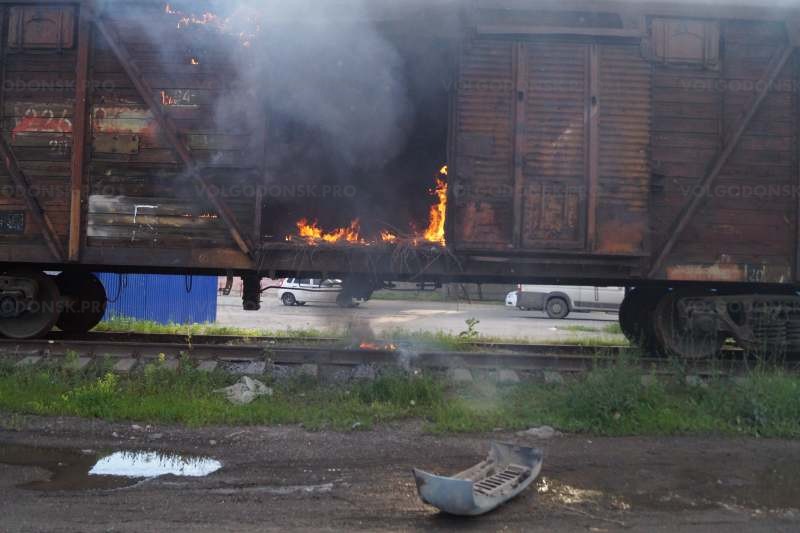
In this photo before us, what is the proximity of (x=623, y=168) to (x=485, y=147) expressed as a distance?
1.51m

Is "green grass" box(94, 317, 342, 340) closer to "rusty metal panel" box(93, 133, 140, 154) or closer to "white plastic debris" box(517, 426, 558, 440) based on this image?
"rusty metal panel" box(93, 133, 140, 154)

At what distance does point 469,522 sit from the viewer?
11.4 feet

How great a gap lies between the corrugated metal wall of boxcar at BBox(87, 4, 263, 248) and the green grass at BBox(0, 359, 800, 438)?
165 centimetres

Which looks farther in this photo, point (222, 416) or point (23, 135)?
point (23, 135)

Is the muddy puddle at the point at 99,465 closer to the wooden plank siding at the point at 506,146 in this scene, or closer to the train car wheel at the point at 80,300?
the wooden plank siding at the point at 506,146

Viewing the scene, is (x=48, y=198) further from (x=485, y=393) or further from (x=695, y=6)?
(x=695, y=6)

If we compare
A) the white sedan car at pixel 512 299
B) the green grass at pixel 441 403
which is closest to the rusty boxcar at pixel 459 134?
the green grass at pixel 441 403

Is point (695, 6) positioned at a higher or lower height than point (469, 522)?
higher

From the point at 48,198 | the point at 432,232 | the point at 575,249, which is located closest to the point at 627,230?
the point at 575,249

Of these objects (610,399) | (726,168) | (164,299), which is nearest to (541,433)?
(610,399)

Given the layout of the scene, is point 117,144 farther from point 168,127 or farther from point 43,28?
point 43,28

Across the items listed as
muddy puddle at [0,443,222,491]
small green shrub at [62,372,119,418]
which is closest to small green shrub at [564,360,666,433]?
muddy puddle at [0,443,222,491]

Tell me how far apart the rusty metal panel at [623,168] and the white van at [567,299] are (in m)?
15.9

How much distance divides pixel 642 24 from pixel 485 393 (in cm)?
438
